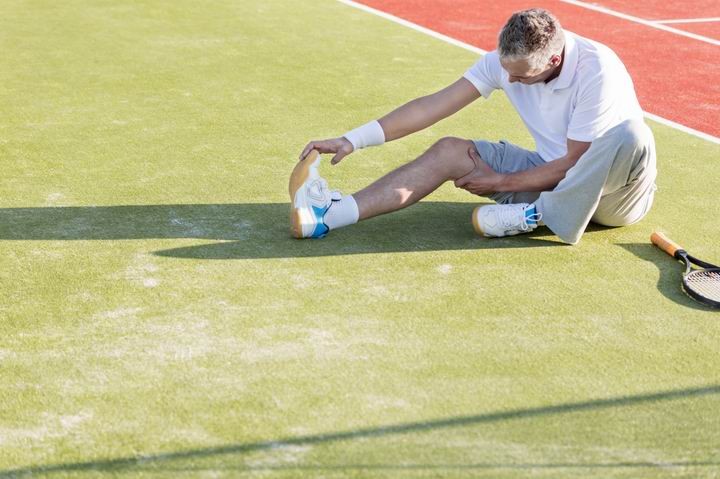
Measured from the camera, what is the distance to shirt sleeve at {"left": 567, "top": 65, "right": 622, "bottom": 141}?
475cm

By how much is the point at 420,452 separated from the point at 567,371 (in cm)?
78

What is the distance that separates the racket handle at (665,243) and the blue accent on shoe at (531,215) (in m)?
0.56

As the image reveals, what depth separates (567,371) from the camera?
3832 mm

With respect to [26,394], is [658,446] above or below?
above

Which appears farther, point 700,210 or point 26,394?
point 700,210

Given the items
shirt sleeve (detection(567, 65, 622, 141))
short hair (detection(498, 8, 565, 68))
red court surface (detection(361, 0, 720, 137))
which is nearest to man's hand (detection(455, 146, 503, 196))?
shirt sleeve (detection(567, 65, 622, 141))

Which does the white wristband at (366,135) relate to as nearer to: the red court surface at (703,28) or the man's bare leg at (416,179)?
the man's bare leg at (416,179)

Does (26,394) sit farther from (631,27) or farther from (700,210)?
(631,27)

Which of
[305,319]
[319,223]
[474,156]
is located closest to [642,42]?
[474,156]

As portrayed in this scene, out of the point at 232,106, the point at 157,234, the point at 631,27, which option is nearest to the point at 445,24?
the point at 631,27

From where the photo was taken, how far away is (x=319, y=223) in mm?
4992

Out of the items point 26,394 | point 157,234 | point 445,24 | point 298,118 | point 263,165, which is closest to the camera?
point 26,394

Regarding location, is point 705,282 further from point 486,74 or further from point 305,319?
point 305,319

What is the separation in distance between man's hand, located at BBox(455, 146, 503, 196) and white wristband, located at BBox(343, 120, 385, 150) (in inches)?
17.2
